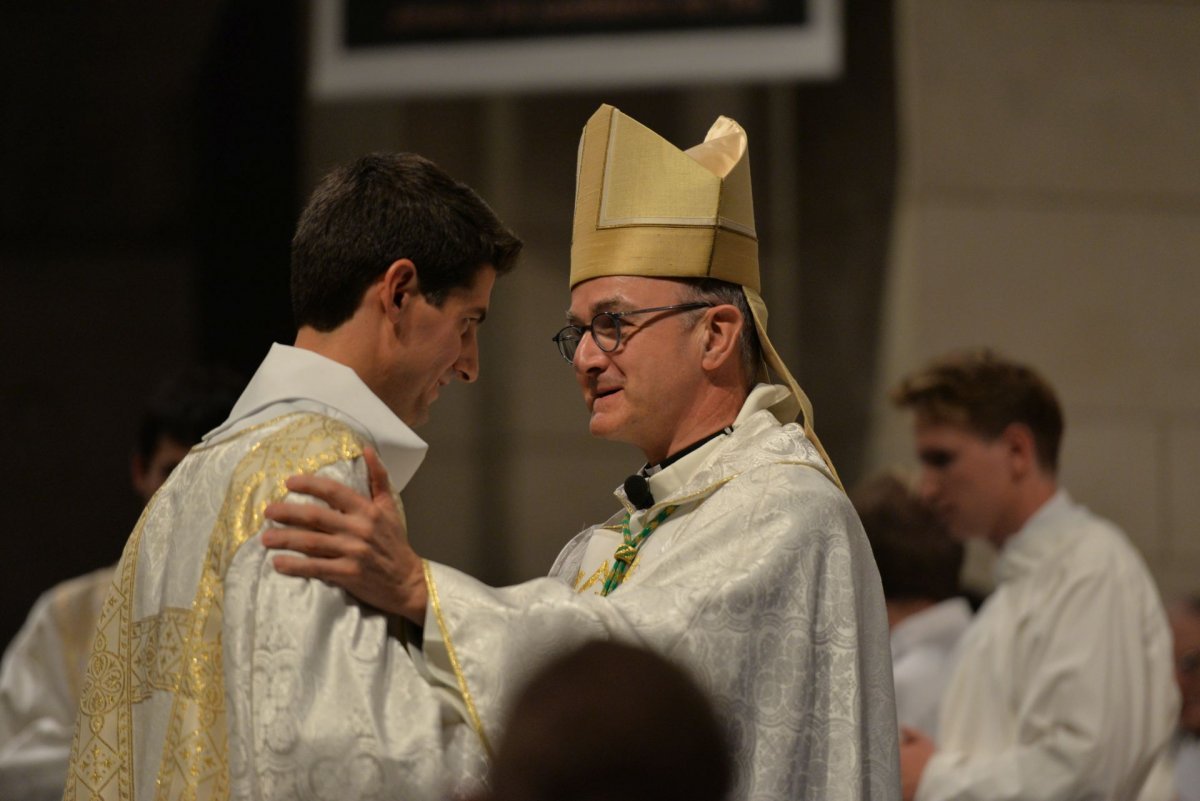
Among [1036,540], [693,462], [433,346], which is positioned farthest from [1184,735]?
[433,346]

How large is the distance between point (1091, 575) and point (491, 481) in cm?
336

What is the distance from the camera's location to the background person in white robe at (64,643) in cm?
481

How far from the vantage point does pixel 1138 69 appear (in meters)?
6.49

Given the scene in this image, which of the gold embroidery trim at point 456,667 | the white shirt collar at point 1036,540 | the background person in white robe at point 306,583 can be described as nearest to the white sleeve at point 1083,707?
the white shirt collar at point 1036,540

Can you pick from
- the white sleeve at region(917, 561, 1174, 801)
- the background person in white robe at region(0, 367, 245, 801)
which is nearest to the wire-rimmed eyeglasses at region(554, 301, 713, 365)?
the background person in white robe at region(0, 367, 245, 801)

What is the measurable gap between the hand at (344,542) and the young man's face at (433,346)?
31 centimetres

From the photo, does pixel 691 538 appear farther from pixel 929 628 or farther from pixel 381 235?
pixel 929 628

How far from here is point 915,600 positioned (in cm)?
548

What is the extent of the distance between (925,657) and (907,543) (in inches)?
14.3

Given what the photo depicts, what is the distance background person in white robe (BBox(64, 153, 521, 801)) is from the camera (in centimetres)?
249

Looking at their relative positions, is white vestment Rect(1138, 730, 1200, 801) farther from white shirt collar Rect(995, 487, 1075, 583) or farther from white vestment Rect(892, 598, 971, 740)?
white vestment Rect(892, 598, 971, 740)

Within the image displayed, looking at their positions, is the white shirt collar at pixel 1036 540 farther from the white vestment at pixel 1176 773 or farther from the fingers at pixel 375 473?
the fingers at pixel 375 473

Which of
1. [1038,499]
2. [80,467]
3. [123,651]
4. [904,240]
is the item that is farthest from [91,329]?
[123,651]

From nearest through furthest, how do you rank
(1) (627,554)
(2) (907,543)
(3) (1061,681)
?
(1) (627,554), (3) (1061,681), (2) (907,543)
